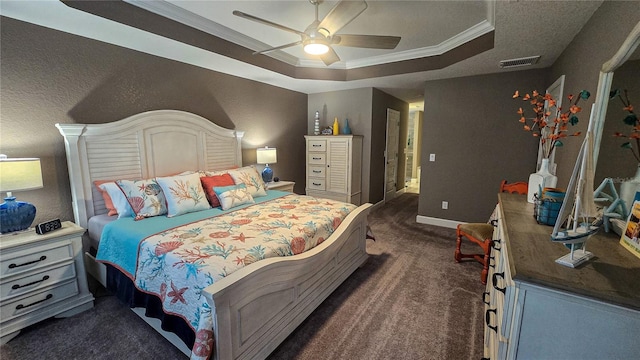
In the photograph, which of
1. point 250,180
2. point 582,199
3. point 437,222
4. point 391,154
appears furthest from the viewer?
point 391,154

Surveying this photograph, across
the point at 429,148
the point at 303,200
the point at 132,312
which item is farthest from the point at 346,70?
the point at 132,312

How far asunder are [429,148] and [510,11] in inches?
94.4

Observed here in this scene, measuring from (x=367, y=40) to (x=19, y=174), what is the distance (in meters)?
2.85

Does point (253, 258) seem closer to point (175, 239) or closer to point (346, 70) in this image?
point (175, 239)

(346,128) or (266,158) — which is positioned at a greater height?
(346,128)

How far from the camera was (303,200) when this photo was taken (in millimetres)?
3059

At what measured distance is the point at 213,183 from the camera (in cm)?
288

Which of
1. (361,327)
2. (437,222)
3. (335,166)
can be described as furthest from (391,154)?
(361,327)

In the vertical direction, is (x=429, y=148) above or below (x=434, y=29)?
below

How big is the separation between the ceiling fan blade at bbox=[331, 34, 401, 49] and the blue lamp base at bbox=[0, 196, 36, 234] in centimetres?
274

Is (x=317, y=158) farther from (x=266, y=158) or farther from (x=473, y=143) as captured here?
(x=473, y=143)

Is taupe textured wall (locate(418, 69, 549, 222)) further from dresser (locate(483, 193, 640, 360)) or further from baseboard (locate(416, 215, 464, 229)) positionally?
dresser (locate(483, 193, 640, 360))

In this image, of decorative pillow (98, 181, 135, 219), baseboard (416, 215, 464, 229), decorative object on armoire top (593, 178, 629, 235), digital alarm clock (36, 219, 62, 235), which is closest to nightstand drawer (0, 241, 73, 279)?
digital alarm clock (36, 219, 62, 235)

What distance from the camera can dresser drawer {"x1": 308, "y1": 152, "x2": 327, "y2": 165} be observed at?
481cm
